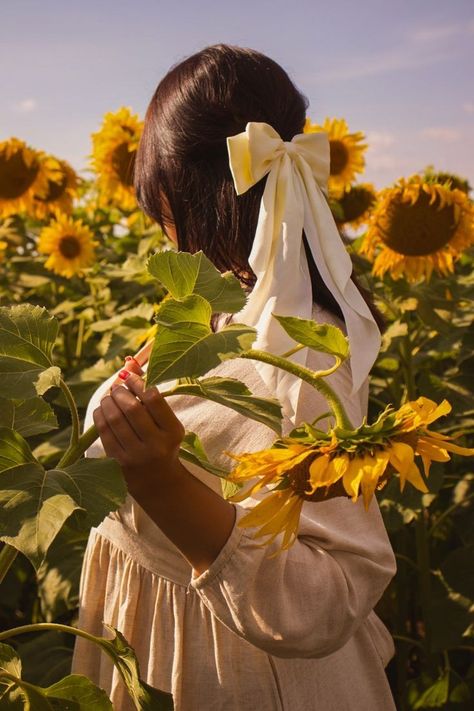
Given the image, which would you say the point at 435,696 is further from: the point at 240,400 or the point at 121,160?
the point at 121,160

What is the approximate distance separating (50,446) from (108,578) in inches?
30.9

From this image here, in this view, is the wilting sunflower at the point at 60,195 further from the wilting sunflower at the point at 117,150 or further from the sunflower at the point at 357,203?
the sunflower at the point at 357,203

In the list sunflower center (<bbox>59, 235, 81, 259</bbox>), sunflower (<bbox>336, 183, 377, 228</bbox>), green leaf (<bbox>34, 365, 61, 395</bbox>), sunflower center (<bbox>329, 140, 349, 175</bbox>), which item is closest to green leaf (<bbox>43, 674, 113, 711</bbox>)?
green leaf (<bbox>34, 365, 61, 395</bbox>)

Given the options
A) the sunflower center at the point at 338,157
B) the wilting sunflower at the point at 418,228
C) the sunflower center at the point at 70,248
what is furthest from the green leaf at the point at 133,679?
the sunflower center at the point at 70,248

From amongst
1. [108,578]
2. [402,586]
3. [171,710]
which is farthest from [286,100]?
[402,586]

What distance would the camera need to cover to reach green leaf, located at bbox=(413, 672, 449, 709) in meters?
1.75

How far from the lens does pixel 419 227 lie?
206 cm

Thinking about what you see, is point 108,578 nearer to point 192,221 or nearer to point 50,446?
point 192,221

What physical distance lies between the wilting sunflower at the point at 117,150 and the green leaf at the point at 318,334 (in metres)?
2.03

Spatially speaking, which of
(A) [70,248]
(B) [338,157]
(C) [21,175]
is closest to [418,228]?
(B) [338,157]

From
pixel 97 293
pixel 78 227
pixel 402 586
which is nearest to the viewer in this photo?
pixel 402 586

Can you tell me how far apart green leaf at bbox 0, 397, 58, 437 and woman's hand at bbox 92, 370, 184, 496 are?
0.06 meters

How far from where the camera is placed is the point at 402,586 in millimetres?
1971

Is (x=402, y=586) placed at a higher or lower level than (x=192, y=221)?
lower
